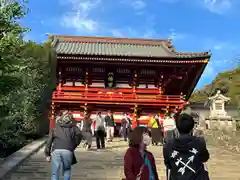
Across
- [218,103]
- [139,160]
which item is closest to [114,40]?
[218,103]

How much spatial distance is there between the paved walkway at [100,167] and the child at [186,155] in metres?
4.55

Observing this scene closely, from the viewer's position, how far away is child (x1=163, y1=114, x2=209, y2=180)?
11.7ft

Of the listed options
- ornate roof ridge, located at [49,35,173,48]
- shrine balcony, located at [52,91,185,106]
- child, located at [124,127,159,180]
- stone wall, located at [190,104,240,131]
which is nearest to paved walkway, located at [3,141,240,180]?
child, located at [124,127,159,180]

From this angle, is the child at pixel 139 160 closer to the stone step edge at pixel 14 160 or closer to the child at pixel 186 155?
the child at pixel 186 155

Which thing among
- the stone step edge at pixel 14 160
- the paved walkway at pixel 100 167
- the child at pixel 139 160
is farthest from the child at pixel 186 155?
the stone step edge at pixel 14 160

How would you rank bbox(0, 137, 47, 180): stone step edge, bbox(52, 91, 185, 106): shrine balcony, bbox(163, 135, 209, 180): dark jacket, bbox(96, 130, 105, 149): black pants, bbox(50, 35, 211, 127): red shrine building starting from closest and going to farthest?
1. bbox(163, 135, 209, 180): dark jacket
2. bbox(0, 137, 47, 180): stone step edge
3. bbox(96, 130, 105, 149): black pants
4. bbox(52, 91, 185, 106): shrine balcony
5. bbox(50, 35, 211, 127): red shrine building

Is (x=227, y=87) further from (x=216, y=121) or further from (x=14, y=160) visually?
(x=14, y=160)

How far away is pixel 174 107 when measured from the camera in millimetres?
21531

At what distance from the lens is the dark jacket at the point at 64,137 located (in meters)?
5.88

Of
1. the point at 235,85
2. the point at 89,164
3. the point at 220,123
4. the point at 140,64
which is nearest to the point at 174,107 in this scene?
the point at 140,64

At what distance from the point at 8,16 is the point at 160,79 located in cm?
1710

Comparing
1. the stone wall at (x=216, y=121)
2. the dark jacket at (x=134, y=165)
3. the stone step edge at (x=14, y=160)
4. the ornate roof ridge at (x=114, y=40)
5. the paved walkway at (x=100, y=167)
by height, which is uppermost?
the ornate roof ridge at (x=114, y=40)

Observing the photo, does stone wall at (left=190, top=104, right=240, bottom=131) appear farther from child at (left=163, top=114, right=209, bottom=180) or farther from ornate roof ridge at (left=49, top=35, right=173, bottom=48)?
child at (left=163, top=114, right=209, bottom=180)

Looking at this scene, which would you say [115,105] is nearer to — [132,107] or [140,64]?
[132,107]
